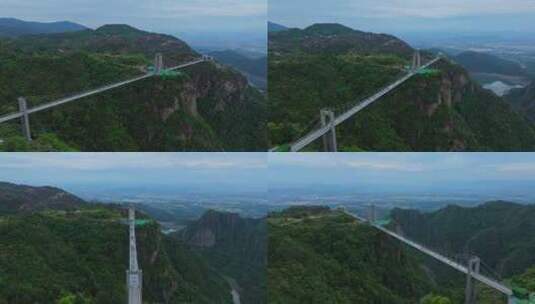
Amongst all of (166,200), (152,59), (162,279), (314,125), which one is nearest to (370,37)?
(314,125)

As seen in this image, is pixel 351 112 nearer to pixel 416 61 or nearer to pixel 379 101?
pixel 379 101

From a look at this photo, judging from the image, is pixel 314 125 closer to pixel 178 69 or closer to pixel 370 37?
pixel 370 37

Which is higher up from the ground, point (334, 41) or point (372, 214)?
point (334, 41)

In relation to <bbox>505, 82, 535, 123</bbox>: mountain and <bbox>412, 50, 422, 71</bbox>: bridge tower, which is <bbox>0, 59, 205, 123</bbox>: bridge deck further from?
<bbox>505, 82, 535, 123</bbox>: mountain

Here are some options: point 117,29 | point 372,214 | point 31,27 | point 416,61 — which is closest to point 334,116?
point 416,61

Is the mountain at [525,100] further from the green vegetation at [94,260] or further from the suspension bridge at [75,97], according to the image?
the green vegetation at [94,260]
